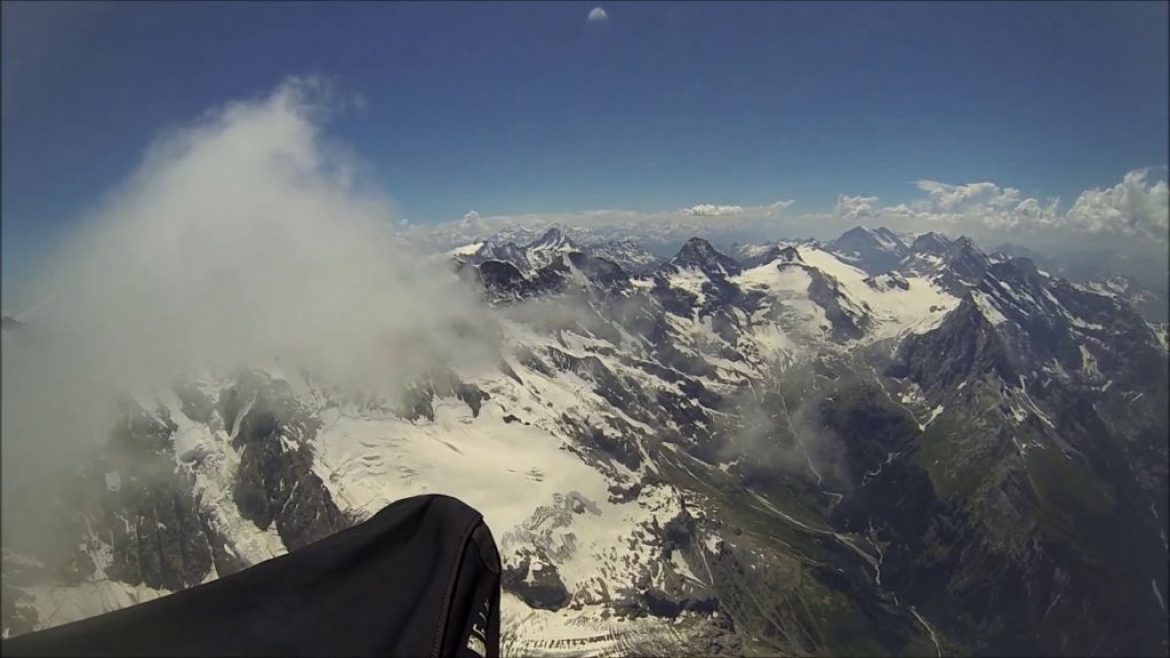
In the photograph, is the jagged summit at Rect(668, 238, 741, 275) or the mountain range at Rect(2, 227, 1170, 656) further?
the jagged summit at Rect(668, 238, 741, 275)

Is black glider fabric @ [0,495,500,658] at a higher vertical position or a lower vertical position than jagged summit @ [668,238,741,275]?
lower

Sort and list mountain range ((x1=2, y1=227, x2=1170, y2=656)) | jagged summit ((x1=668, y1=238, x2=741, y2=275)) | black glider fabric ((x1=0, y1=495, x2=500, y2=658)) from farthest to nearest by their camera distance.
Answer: jagged summit ((x1=668, y1=238, x2=741, y2=275)) → mountain range ((x1=2, y1=227, x2=1170, y2=656)) → black glider fabric ((x1=0, y1=495, x2=500, y2=658))

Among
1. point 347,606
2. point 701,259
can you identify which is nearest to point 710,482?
point 347,606

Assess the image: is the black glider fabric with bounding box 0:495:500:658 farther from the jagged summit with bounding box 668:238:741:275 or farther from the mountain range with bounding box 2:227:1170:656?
the jagged summit with bounding box 668:238:741:275

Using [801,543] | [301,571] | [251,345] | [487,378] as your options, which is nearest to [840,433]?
[801,543]

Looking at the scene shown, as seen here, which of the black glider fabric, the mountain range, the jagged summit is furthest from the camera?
the jagged summit

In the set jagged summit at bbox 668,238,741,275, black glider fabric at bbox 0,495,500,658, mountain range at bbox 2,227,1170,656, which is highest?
jagged summit at bbox 668,238,741,275

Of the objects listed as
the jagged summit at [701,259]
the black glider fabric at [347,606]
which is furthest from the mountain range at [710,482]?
the jagged summit at [701,259]

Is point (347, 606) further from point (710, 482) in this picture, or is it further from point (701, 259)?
point (701, 259)

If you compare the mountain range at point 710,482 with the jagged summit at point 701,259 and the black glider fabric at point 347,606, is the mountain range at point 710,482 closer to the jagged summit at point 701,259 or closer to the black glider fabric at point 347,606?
the black glider fabric at point 347,606

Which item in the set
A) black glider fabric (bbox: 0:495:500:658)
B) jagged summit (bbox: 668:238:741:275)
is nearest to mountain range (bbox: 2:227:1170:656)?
black glider fabric (bbox: 0:495:500:658)
